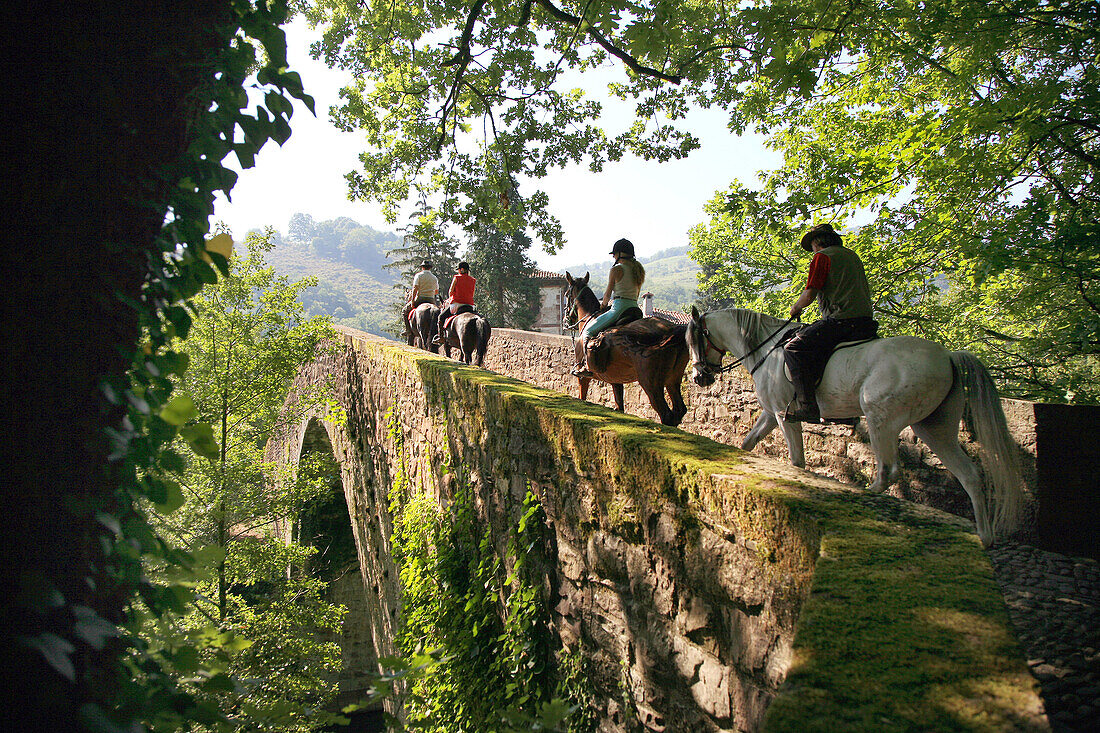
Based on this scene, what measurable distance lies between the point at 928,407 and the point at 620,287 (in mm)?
3364

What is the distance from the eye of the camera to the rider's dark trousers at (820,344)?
453 cm

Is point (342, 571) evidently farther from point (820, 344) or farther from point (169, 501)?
point (169, 501)

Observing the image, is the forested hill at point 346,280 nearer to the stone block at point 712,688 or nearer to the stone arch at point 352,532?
the stone arch at point 352,532

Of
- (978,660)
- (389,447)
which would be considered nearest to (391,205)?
(389,447)

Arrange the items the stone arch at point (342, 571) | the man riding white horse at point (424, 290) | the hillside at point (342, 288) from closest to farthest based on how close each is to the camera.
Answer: the man riding white horse at point (424, 290) → the stone arch at point (342, 571) → the hillside at point (342, 288)

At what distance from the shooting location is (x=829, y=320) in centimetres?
459

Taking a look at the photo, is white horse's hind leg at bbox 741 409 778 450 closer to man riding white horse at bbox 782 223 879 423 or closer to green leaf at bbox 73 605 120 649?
man riding white horse at bbox 782 223 879 423

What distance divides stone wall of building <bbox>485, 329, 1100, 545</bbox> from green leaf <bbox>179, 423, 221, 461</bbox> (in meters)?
4.95

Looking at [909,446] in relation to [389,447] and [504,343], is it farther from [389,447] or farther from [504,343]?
[504,343]

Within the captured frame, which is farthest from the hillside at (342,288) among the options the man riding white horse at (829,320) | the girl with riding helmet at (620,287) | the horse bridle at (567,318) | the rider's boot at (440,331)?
the man riding white horse at (829,320)

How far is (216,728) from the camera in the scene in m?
1.62

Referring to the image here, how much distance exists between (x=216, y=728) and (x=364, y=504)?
8.89 m

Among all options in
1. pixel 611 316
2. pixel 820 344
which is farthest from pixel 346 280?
pixel 820 344

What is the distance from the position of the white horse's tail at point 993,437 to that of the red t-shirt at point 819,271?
3.49ft
